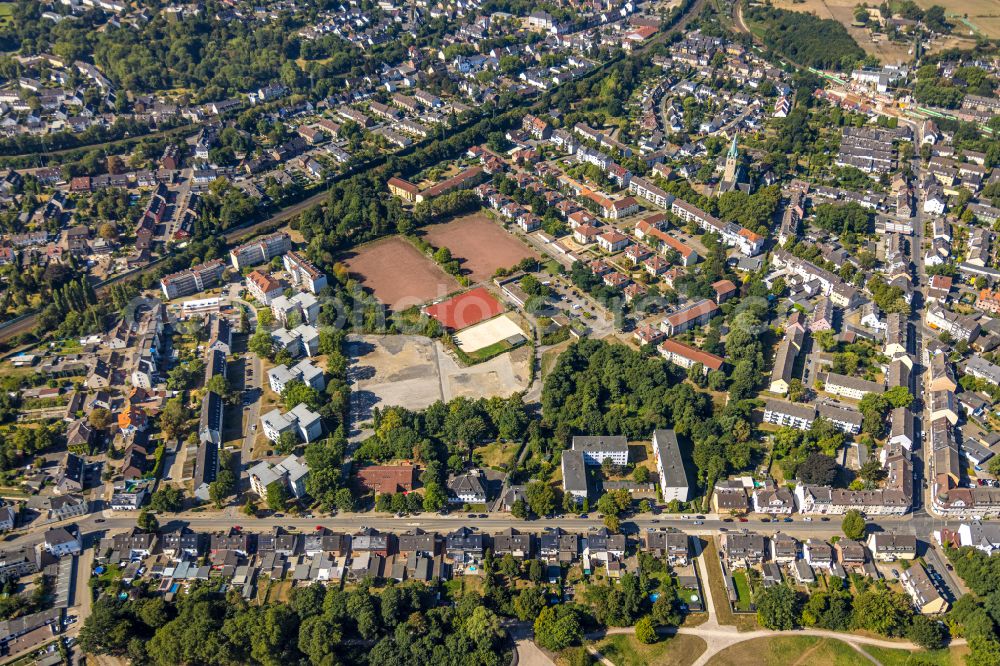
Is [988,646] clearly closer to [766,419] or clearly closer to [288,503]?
[766,419]

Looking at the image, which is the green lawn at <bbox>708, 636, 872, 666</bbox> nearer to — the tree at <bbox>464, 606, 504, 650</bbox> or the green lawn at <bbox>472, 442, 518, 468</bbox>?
the tree at <bbox>464, 606, 504, 650</bbox>

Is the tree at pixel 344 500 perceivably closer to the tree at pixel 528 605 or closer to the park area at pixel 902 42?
the tree at pixel 528 605

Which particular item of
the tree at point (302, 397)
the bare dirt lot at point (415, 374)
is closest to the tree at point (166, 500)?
the tree at point (302, 397)

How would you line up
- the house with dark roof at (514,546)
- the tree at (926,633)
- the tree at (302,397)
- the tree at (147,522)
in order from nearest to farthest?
the tree at (926,633), the house with dark roof at (514,546), the tree at (147,522), the tree at (302,397)

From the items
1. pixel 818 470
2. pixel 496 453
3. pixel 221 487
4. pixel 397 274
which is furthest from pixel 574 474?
pixel 397 274

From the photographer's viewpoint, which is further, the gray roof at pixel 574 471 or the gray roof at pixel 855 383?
the gray roof at pixel 855 383

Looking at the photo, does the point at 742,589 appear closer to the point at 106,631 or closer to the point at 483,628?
the point at 483,628
